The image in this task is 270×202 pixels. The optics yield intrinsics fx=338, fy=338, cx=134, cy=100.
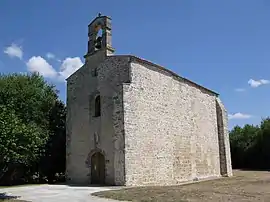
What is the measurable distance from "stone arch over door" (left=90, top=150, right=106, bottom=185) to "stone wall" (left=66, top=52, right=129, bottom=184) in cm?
24

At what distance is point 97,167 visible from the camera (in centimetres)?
2133

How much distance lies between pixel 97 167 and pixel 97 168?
6cm

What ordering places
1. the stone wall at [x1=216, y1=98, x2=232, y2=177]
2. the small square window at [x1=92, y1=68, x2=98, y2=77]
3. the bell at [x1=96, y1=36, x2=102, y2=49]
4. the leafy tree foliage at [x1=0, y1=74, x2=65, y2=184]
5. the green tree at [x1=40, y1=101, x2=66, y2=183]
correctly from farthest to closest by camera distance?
the stone wall at [x1=216, y1=98, x2=232, y2=177]
the green tree at [x1=40, y1=101, x2=66, y2=183]
the bell at [x1=96, y1=36, x2=102, y2=49]
the leafy tree foliage at [x1=0, y1=74, x2=65, y2=184]
the small square window at [x1=92, y1=68, x2=98, y2=77]

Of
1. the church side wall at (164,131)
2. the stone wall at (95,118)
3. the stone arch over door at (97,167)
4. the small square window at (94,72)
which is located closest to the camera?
the stone wall at (95,118)

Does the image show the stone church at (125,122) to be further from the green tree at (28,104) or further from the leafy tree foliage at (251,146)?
the leafy tree foliage at (251,146)

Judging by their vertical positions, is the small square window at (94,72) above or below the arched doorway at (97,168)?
above

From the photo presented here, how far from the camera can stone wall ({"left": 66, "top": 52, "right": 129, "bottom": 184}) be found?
20172 millimetres

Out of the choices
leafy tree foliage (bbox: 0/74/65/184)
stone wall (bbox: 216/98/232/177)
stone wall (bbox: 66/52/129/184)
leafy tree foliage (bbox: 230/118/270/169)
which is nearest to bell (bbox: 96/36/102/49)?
stone wall (bbox: 66/52/129/184)

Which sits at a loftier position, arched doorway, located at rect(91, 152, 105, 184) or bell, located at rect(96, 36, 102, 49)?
bell, located at rect(96, 36, 102, 49)

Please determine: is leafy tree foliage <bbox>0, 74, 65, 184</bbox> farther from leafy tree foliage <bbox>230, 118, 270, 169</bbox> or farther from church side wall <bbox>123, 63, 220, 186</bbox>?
leafy tree foliage <bbox>230, 118, 270, 169</bbox>

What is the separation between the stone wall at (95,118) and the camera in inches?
794

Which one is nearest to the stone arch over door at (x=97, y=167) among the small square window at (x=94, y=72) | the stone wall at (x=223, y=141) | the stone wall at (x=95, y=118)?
the stone wall at (x=95, y=118)

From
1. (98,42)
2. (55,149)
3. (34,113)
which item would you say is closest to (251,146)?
(55,149)

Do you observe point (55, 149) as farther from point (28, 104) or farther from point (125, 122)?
point (125, 122)
